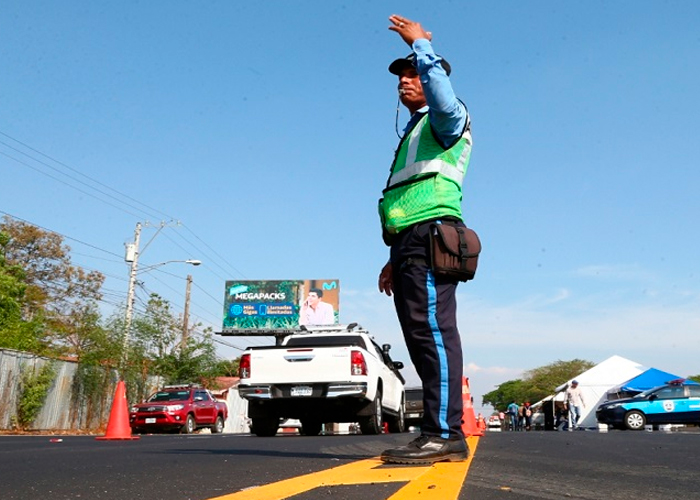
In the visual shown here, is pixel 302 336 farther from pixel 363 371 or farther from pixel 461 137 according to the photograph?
pixel 461 137

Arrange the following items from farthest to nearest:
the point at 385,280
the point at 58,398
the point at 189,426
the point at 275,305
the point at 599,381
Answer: the point at 275,305 < the point at 599,381 < the point at 58,398 < the point at 189,426 < the point at 385,280

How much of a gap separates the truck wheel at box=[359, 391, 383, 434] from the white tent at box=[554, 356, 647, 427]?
2680cm

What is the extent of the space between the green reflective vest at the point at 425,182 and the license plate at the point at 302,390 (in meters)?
7.42

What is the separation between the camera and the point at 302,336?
12.3 metres

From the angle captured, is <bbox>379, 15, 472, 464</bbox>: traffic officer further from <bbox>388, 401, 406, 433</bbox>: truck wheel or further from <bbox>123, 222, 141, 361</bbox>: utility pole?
<bbox>123, 222, 141, 361</bbox>: utility pole

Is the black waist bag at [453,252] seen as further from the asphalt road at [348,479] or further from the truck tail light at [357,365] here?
the truck tail light at [357,365]

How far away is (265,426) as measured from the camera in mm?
11703

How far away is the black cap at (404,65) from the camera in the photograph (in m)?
3.86

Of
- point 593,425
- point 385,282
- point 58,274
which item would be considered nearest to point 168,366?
point 58,274

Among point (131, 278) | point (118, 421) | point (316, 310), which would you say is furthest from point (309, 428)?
point (316, 310)

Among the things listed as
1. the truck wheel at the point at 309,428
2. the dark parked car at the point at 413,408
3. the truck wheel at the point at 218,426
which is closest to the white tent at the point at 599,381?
the dark parked car at the point at 413,408

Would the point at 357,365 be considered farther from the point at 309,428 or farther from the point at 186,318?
the point at 186,318

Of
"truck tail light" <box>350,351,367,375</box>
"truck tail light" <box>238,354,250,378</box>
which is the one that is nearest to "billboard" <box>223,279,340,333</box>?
"truck tail light" <box>238,354,250,378</box>

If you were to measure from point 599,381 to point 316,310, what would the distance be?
760 inches
